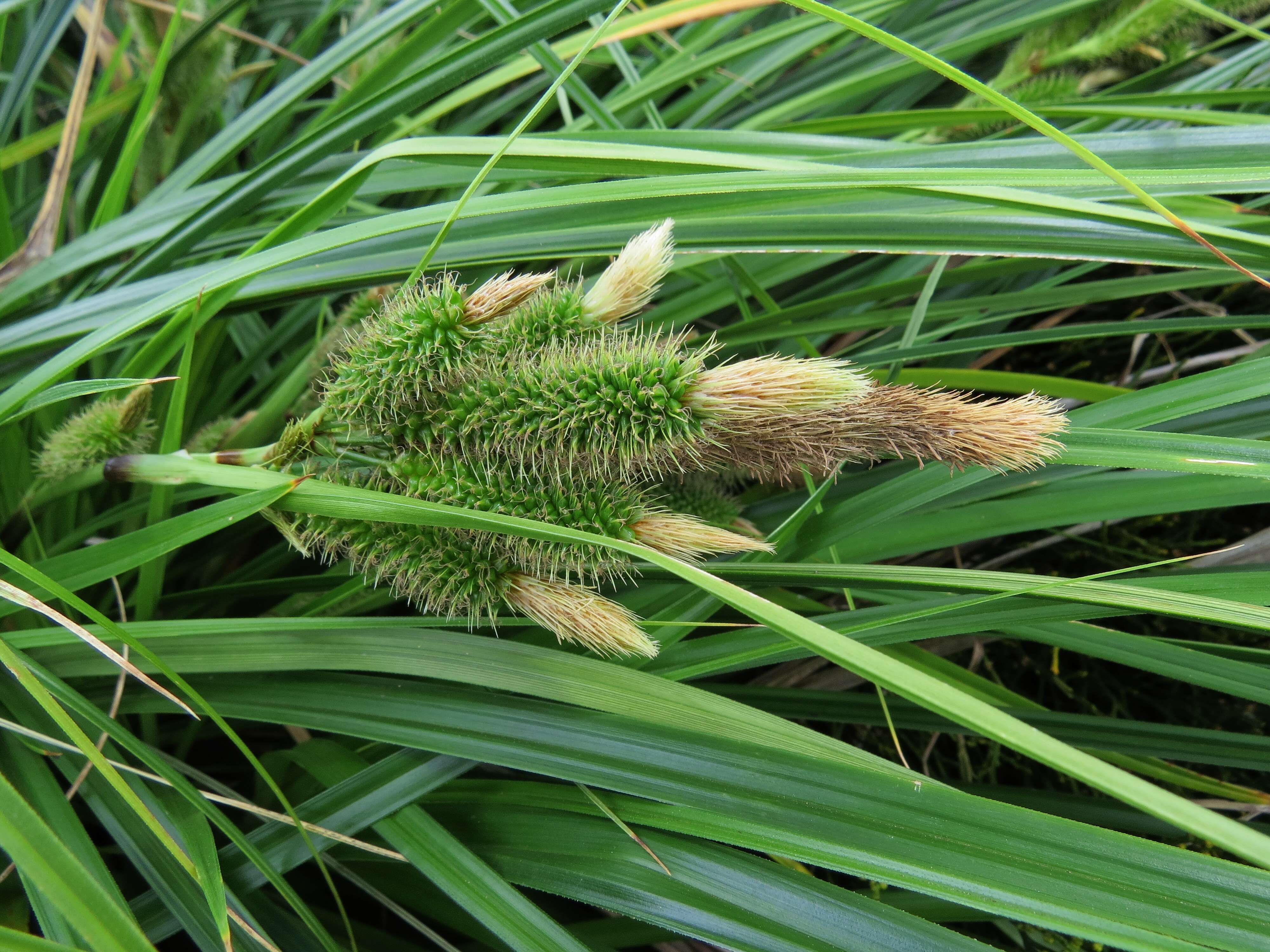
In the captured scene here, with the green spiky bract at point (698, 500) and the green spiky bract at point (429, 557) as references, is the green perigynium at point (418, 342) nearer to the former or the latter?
the green spiky bract at point (429, 557)

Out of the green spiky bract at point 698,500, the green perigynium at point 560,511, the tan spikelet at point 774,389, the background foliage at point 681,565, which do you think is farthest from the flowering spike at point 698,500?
the tan spikelet at point 774,389

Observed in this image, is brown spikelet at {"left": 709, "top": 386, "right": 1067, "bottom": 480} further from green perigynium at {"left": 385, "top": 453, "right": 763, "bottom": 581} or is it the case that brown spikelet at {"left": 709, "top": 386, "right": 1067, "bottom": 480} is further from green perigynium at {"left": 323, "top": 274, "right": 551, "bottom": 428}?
green perigynium at {"left": 323, "top": 274, "right": 551, "bottom": 428}

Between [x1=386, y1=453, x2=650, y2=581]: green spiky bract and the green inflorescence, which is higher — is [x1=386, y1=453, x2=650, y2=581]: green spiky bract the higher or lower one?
the higher one

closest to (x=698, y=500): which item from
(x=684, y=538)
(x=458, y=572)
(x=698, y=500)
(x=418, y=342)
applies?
(x=698, y=500)

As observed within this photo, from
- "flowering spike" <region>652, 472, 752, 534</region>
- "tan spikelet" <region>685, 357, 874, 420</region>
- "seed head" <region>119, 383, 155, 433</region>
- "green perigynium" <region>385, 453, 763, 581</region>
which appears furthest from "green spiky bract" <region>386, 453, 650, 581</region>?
"seed head" <region>119, 383, 155, 433</region>

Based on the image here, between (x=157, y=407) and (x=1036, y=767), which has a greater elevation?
(x=157, y=407)

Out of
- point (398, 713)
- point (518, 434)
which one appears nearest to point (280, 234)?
point (518, 434)

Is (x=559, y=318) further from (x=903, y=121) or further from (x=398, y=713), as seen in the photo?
(x=903, y=121)

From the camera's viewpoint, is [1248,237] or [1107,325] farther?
[1107,325]
